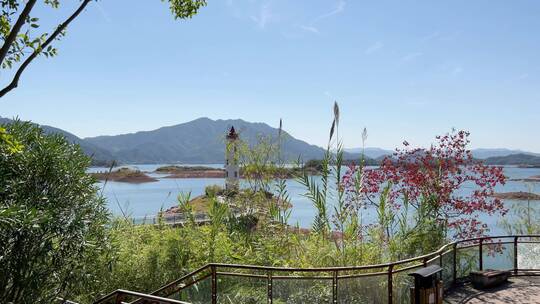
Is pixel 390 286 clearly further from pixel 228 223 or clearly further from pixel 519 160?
pixel 519 160

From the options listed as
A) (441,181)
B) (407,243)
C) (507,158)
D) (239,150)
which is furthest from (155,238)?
(507,158)

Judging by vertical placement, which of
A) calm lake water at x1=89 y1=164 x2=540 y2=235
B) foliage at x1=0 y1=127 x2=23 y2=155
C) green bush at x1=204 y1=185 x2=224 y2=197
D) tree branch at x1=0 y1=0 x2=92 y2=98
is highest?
tree branch at x1=0 y1=0 x2=92 y2=98

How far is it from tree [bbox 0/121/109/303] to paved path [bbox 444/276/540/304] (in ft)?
19.7

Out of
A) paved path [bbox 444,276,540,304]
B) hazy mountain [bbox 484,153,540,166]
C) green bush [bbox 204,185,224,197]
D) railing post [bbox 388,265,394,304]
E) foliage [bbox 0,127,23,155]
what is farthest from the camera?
hazy mountain [bbox 484,153,540,166]

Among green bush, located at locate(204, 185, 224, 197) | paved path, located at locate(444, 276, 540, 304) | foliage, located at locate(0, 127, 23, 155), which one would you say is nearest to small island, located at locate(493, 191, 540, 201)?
paved path, located at locate(444, 276, 540, 304)

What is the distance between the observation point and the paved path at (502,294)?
8.07 metres

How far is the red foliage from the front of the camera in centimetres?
1126

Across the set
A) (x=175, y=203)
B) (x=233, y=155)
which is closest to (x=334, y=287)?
(x=233, y=155)

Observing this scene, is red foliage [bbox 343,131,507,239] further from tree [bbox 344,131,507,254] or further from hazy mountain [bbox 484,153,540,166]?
hazy mountain [bbox 484,153,540,166]

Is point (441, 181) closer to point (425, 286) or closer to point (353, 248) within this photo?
point (353, 248)

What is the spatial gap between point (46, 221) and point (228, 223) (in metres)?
5.89

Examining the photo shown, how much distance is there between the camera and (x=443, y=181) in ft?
37.6

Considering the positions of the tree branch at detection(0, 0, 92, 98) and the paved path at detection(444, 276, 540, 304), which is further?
the paved path at detection(444, 276, 540, 304)

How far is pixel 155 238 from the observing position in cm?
900
